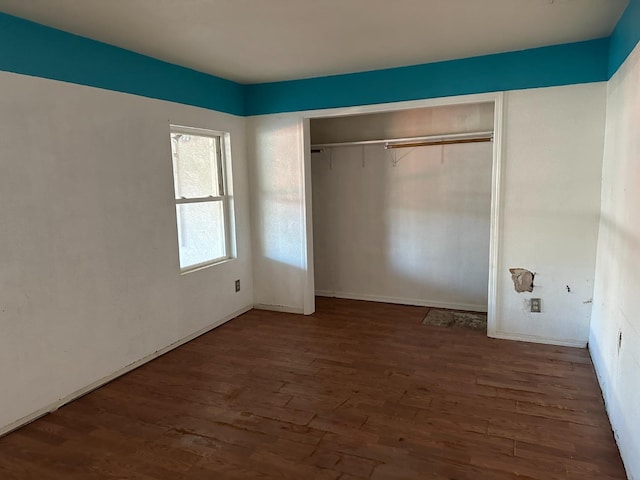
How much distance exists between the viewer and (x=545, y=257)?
140 inches

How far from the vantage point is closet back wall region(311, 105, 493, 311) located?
14.9 ft

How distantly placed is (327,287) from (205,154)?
2281mm

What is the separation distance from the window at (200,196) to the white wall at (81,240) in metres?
0.20

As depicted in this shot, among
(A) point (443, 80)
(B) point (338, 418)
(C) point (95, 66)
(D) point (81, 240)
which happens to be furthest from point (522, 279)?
(C) point (95, 66)

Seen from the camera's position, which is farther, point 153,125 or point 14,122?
point 153,125

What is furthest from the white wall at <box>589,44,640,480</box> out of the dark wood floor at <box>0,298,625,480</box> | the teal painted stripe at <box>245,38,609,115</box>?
the teal painted stripe at <box>245,38,609,115</box>

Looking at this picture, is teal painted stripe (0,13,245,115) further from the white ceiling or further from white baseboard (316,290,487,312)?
white baseboard (316,290,487,312)

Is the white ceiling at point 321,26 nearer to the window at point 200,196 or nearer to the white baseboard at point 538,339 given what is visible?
the window at point 200,196

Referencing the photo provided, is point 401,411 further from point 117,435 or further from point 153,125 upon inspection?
point 153,125

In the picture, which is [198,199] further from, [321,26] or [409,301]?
[409,301]

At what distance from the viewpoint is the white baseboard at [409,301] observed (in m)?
4.65

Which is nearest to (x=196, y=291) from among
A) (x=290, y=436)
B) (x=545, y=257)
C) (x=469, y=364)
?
(x=290, y=436)

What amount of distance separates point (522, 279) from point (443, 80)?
1871 mm

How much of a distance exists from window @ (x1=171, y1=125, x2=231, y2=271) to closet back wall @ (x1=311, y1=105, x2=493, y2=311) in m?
1.36
